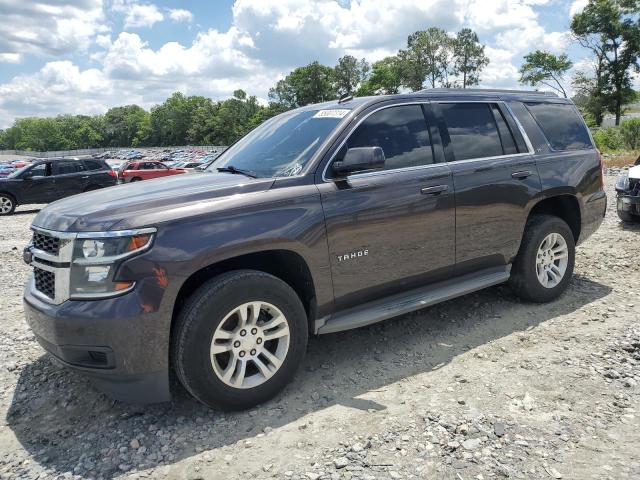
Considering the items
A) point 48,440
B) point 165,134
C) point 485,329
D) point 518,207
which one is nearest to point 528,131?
point 518,207

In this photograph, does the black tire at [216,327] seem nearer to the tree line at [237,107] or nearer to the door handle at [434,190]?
the door handle at [434,190]

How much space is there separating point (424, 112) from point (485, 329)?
1.95 meters

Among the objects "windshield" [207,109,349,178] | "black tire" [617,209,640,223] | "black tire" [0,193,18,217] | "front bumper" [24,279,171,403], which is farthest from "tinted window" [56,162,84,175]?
"black tire" [617,209,640,223]

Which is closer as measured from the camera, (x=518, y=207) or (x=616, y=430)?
(x=616, y=430)

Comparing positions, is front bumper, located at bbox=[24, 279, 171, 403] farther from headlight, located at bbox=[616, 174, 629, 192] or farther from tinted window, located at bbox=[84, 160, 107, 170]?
tinted window, located at bbox=[84, 160, 107, 170]

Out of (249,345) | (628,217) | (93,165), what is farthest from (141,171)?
(249,345)

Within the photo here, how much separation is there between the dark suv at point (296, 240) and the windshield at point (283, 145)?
Result: 2 cm

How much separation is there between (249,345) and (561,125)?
154 inches

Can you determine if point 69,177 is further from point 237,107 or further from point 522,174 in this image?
point 237,107

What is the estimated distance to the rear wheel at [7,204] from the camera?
15.5m

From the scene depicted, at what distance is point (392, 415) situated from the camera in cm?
320

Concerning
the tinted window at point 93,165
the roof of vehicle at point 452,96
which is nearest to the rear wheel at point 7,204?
the tinted window at point 93,165

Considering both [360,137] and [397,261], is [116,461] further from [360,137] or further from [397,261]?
[360,137]

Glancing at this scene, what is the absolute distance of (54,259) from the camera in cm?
301
